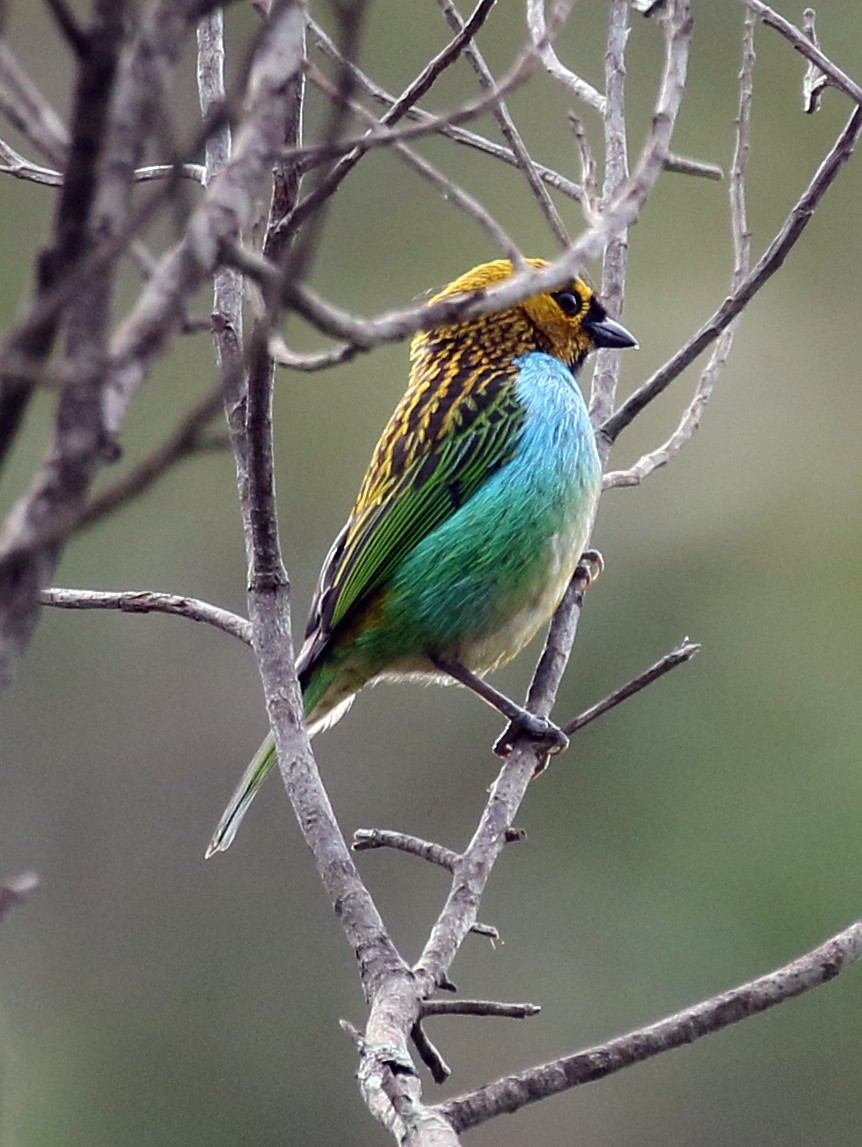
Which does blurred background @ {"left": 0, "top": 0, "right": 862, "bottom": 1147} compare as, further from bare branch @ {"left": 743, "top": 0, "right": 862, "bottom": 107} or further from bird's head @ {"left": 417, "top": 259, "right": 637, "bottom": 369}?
bare branch @ {"left": 743, "top": 0, "right": 862, "bottom": 107}

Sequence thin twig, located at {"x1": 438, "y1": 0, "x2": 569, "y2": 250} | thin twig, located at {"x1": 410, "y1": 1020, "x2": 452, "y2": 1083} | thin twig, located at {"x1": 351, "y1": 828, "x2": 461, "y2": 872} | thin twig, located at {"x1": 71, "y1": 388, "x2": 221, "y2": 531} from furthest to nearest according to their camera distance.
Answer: thin twig, located at {"x1": 438, "y1": 0, "x2": 569, "y2": 250} < thin twig, located at {"x1": 351, "y1": 828, "x2": 461, "y2": 872} < thin twig, located at {"x1": 410, "y1": 1020, "x2": 452, "y2": 1083} < thin twig, located at {"x1": 71, "y1": 388, "x2": 221, "y2": 531}

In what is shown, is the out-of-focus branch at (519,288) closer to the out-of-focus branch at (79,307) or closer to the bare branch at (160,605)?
the out-of-focus branch at (79,307)

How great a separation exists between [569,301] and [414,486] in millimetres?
743

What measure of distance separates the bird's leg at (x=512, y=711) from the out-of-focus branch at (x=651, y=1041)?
1237 mm

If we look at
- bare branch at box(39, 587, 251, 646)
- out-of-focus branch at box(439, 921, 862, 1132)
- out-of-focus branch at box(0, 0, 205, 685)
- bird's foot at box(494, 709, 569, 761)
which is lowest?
out-of-focus branch at box(439, 921, 862, 1132)

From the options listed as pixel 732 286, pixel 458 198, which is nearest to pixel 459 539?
pixel 732 286

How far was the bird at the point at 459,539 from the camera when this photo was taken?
4.26 meters

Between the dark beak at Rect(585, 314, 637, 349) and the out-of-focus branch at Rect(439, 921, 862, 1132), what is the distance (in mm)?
2283

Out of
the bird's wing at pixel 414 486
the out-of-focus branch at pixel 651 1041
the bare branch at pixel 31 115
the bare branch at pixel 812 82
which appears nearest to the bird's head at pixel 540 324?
the bird's wing at pixel 414 486

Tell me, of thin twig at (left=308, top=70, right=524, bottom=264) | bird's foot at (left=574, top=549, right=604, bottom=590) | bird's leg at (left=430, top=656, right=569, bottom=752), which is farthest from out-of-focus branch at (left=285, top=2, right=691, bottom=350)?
bird's foot at (left=574, top=549, right=604, bottom=590)

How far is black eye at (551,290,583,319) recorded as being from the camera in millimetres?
4770

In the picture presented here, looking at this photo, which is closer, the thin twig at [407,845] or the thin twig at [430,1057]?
the thin twig at [430,1057]

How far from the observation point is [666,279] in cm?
1577

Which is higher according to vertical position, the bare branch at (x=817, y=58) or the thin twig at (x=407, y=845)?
the bare branch at (x=817, y=58)
